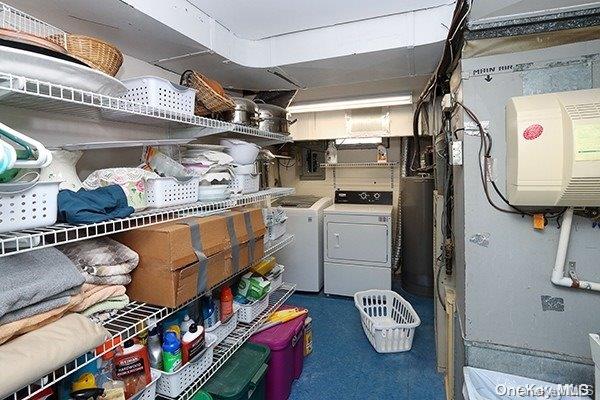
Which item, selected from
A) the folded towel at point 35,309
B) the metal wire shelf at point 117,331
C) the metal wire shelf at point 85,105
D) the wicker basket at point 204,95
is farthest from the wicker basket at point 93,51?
the metal wire shelf at point 117,331

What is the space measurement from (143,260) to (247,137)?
1361 mm

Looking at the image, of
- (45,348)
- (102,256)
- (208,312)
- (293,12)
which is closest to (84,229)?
(102,256)

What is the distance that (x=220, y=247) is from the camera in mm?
1436

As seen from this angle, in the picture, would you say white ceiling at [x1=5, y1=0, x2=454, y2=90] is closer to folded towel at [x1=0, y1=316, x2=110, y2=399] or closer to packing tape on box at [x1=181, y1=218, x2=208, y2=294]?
packing tape on box at [x1=181, y1=218, x2=208, y2=294]

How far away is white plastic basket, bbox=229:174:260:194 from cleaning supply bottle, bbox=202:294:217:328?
595 mm

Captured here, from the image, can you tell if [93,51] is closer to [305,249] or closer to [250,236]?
[250,236]

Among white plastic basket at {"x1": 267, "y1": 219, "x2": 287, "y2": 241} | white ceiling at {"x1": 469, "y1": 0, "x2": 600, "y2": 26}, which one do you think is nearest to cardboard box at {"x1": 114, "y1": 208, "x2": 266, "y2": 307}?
white plastic basket at {"x1": 267, "y1": 219, "x2": 287, "y2": 241}

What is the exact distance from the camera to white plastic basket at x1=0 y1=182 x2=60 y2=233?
74 cm

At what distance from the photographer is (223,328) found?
166cm

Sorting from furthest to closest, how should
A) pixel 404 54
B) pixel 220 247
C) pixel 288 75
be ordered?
pixel 288 75, pixel 404 54, pixel 220 247

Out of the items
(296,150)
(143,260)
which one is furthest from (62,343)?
(296,150)

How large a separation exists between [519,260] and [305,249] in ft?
7.44

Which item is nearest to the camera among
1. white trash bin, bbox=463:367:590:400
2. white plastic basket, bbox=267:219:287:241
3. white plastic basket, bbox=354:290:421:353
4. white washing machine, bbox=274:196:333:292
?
white trash bin, bbox=463:367:590:400

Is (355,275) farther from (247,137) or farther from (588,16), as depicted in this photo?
(588,16)
